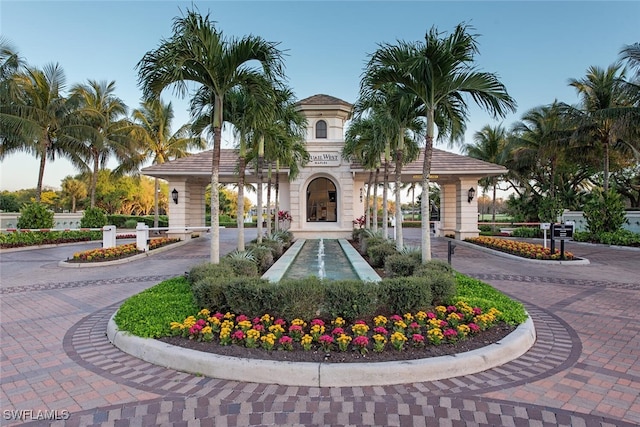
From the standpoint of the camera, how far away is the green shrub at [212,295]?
523 cm

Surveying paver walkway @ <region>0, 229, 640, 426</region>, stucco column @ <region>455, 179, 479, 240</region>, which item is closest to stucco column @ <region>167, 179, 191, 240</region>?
paver walkway @ <region>0, 229, 640, 426</region>

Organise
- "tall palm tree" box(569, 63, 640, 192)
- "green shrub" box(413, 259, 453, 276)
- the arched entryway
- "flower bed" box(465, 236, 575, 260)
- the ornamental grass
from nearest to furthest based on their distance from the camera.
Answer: the ornamental grass → "green shrub" box(413, 259, 453, 276) → "flower bed" box(465, 236, 575, 260) → "tall palm tree" box(569, 63, 640, 192) → the arched entryway

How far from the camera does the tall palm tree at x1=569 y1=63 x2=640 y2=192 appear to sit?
1773 centimetres

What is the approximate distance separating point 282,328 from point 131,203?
57929 mm

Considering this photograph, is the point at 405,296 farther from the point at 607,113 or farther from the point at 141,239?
the point at 607,113

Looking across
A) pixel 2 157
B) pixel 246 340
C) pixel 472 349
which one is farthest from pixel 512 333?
pixel 2 157

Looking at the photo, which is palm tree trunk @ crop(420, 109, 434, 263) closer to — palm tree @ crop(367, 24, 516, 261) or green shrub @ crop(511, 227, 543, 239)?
palm tree @ crop(367, 24, 516, 261)

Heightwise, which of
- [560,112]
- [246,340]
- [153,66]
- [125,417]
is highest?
[560,112]

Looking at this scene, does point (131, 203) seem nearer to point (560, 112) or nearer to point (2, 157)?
point (2, 157)

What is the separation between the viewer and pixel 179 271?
1112 centimetres

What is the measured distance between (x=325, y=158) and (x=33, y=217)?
52.2 feet

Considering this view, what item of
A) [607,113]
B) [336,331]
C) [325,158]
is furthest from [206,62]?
[607,113]

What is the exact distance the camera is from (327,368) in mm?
3674

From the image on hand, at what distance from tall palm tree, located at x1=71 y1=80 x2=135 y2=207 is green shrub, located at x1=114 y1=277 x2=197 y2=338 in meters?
20.3
